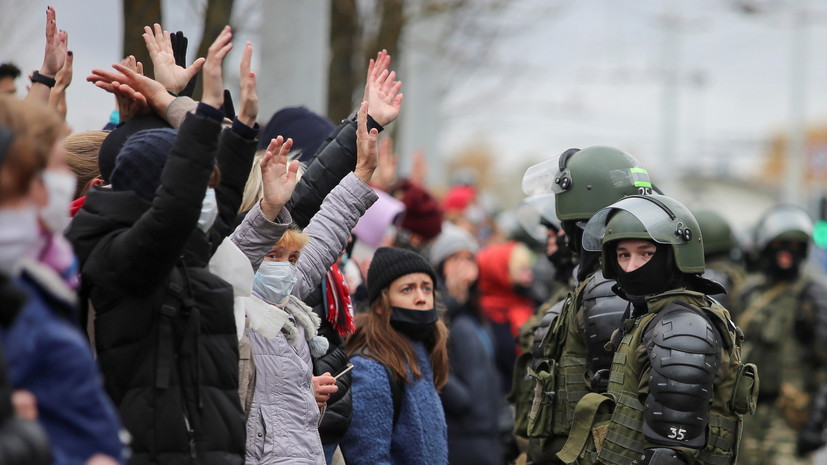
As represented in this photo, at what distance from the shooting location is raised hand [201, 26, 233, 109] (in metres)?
4.04

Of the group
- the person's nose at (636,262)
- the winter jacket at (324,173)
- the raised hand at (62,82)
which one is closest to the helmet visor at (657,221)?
the person's nose at (636,262)

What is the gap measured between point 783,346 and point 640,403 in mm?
6219

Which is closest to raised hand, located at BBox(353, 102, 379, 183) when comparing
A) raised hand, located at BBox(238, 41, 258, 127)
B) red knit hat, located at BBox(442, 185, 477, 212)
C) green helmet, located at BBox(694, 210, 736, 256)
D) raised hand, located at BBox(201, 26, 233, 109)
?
raised hand, located at BBox(238, 41, 258, 127)

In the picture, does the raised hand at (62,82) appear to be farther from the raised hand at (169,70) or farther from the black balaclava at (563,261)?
the black balaclava at (563,261)

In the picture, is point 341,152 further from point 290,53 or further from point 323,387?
point 290,53

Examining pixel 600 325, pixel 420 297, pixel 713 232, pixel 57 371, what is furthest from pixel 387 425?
pixel 713 232

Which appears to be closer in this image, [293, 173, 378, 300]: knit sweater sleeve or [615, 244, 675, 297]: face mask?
[615, 244, 675, 297]: face mask

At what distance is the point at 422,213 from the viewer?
9.62 meters

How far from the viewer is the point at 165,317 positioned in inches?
153

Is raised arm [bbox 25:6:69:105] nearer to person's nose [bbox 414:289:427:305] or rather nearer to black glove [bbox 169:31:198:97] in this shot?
black glove [bbox 169:31:198:97]

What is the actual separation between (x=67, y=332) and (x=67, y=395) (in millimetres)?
154

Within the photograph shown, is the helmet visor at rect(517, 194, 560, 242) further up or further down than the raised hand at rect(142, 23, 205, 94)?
further down

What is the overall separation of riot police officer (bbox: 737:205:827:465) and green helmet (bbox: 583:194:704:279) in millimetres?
5829

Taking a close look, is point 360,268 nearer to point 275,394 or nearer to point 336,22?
point 275,394
